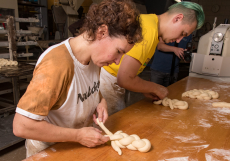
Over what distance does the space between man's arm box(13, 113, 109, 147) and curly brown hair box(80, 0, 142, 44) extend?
1.56ft

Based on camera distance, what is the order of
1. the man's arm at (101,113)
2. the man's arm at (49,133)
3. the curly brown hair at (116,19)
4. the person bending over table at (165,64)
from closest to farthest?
1. the man's arm at (49,133)
2. the curly brown hair at (116,19)
3. the man's arm at (101,113)
4. the person bending over table at (165,64)

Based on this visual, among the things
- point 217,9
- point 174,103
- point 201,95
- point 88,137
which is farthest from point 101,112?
point 217,9

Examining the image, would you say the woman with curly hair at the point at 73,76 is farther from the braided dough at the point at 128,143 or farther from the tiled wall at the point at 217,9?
the tiled wall at the point at 217,9

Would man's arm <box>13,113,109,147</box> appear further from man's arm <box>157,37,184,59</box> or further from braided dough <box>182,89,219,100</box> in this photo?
man's arm <box>157,37,184,59</box>

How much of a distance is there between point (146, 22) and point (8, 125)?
8.05ft

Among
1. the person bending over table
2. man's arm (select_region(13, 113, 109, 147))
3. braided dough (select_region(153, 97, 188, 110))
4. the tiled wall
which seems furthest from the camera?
the tiled wall

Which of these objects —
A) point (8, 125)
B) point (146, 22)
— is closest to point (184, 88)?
point (146, 22)

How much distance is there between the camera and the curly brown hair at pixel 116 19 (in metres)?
0.86

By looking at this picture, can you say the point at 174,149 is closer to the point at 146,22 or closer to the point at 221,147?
the point at 221,147

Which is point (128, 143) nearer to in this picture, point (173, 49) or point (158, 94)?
point (158, 94)

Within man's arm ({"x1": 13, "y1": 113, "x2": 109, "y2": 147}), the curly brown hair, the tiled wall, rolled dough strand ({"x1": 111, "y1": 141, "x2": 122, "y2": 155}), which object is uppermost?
the tiled wall

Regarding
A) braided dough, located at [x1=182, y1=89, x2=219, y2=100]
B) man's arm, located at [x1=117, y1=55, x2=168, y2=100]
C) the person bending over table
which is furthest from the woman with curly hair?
the person bending over table

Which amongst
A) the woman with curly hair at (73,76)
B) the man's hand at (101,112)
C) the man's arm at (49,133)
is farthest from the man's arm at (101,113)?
the man's arm at (49,133)

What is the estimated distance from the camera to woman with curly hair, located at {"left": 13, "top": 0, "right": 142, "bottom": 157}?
0.76 meters
